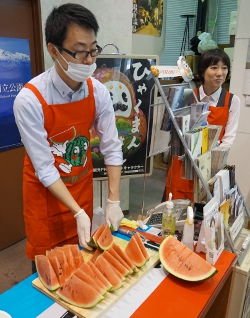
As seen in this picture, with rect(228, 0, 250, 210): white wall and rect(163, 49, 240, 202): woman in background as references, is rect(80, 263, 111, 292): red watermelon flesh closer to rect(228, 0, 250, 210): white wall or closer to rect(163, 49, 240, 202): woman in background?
rect(163, 49, 240, 202): woman in background

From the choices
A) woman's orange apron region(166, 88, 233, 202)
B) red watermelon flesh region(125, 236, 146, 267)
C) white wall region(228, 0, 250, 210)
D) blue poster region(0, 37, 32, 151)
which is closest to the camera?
red watermelon flesh region(125, 236, 146, 267)

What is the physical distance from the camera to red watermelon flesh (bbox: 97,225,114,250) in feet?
4.49

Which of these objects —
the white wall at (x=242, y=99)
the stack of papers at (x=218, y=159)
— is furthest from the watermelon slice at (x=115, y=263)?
the white wall at (x=242, y=99)

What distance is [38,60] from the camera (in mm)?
2973

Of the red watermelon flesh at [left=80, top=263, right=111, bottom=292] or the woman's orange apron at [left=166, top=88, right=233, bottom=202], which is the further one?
the woman's orange apron at [left=166, top=88, right=233, bottom=202]

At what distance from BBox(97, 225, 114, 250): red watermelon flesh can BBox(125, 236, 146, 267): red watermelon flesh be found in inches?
3.4

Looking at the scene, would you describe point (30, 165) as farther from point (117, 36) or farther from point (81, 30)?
point (117, 36)

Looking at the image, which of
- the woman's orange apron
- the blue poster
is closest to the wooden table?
the woman's orange apron

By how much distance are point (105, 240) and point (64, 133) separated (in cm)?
60

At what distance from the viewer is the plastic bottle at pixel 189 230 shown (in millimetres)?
1403

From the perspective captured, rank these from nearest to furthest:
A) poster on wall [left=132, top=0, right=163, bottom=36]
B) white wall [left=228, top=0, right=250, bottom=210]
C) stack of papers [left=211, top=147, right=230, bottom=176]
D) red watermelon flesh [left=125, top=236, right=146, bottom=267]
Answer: red watermelon flesh [left=125, top=236, right=146, bottom=267]
stack of papers [left=211, top=147, right=230, bottom=176]
white wall [left=228, top=0, right=250, bottom=210]
poster on wall [left=132, top=0, right=163, bottom=36]

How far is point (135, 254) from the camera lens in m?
1.33

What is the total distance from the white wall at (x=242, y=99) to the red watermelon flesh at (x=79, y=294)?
3078 mm

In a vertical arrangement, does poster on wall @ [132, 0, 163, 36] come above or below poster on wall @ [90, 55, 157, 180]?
above
